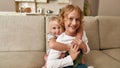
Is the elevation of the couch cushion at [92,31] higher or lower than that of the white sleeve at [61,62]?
higher

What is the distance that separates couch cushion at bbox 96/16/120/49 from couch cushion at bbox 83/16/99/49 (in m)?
0.07

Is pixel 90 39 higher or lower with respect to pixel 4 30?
lower

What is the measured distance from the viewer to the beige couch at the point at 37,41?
4.43 feet

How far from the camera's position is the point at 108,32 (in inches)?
73.7

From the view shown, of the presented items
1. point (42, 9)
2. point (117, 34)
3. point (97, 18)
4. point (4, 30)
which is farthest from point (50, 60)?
point (42, 9)

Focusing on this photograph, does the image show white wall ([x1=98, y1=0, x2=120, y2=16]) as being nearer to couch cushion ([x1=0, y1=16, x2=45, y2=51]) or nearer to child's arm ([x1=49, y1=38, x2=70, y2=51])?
couch cushion ([x1=0, y1=16, x2=45, y2=51])

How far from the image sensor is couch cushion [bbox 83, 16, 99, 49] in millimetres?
1766

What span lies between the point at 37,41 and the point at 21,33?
0.62ft

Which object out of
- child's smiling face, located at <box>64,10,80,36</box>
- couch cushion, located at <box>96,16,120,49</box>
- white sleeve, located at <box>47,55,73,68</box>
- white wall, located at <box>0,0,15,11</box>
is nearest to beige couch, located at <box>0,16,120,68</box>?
couch cushion, located at <box>96,16,120,49</box>

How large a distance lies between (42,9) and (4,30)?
223cm

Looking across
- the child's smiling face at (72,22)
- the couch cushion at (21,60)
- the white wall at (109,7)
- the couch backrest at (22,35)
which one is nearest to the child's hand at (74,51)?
the child's smiling face at (72,22)

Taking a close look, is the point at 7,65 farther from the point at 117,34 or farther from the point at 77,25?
the point at 117,34

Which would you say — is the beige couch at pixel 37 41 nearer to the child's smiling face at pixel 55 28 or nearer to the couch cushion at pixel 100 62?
the couch cushion at pixel 100 62

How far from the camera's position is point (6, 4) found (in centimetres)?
365
